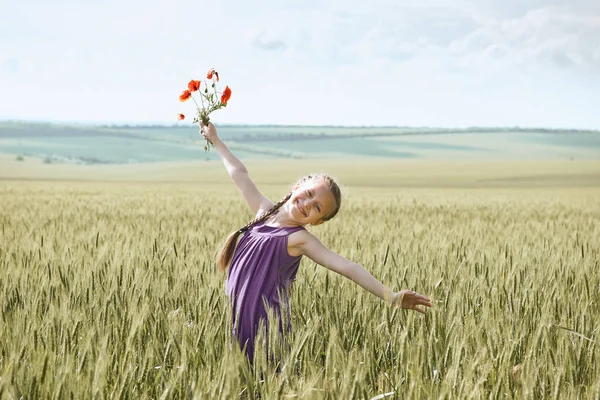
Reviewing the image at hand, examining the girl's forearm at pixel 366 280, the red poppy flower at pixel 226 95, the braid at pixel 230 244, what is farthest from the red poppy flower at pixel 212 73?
the girl's forearm at pixel 366 280

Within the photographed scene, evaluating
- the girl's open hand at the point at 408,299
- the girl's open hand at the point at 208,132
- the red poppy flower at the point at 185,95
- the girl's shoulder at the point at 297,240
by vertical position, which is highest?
the red poppy flower at the point at 185,95

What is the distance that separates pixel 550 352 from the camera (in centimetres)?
234

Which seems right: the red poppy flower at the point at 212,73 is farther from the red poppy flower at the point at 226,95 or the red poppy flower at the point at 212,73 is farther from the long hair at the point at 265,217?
the long hair at the point at 265,217

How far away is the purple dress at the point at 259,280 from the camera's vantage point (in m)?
2.70

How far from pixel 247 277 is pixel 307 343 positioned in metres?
0.63

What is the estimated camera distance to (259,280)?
107 inches

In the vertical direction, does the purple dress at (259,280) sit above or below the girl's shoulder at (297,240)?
below

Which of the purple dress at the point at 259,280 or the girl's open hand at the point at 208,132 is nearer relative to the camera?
the purple dress at the point at 259,280

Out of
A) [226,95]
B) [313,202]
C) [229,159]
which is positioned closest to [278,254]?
[313,202]

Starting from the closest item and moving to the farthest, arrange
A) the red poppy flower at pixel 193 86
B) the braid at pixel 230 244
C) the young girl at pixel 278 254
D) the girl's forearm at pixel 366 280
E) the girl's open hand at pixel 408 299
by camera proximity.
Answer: the girl's open hand at pixel 408 299 → the girl's forearm at pixel 366 280 → the young girl at pixel 278 254 → the braid at pixel 230 244 → the red poppy flower at pixel 193 86

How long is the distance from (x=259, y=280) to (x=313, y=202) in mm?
343

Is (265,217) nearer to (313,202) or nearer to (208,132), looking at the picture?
(313,202)

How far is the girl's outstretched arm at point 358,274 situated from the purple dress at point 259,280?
0.08m

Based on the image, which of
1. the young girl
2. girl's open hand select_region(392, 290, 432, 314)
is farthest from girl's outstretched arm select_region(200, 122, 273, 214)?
girl's open hand select_region(392, 290, 432, 314)
